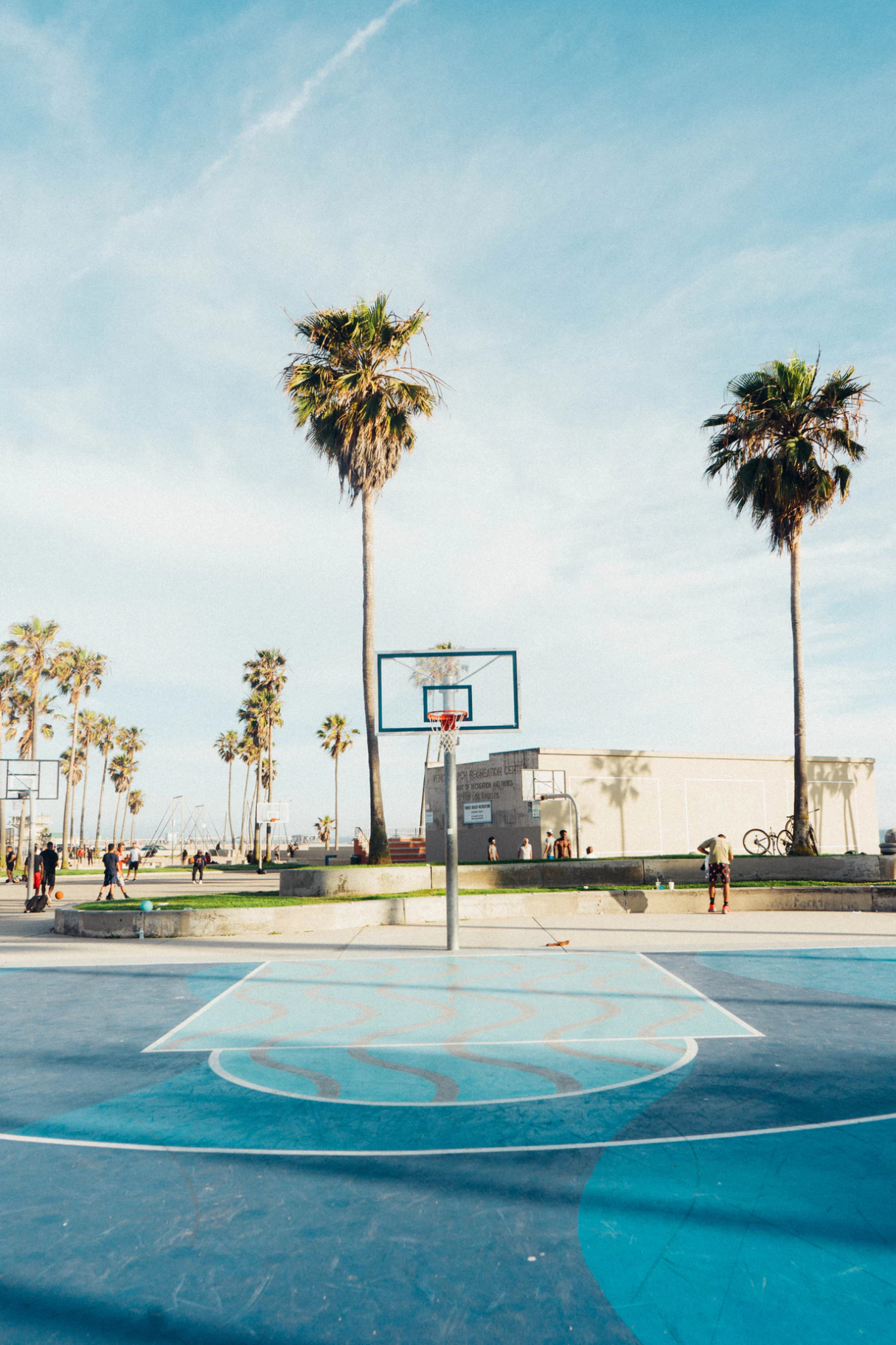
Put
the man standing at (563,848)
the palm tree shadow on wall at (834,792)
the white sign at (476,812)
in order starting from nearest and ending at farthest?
the man standing at (563,848) < the white sign at (476,812) < the palm tree shadow on wall at (834,792)

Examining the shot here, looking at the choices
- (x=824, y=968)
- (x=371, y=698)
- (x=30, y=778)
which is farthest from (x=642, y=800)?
(x=30, y=778)

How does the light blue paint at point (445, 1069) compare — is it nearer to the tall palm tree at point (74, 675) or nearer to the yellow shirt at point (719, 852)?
the yellow shirt at point (719, 852)

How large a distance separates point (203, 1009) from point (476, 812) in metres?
26.1

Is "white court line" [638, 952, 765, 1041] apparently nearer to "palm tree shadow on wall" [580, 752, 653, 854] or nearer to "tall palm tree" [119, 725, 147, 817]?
"palm tree shadow on wall" [580, 752, 653, 854]

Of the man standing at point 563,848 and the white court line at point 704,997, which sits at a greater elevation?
the man standing at point 563,848

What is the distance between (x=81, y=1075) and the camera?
715 cm

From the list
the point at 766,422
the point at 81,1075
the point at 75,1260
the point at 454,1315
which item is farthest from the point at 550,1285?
the point at 766,422

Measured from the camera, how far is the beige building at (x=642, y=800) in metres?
33.6

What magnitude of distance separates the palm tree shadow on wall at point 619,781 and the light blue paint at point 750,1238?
28.7m

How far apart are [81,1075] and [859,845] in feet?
130

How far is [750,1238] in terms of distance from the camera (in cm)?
420

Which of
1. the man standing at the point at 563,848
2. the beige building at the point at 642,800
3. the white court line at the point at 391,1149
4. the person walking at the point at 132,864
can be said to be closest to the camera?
the white court line at the point at 391,1149

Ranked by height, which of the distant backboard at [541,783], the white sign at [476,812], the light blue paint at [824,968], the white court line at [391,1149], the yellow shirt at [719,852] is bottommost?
the light blue paint at [824,968]

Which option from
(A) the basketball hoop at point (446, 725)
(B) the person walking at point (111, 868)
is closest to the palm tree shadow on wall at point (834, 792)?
(A) the basketball hoop at point (446, 725)
